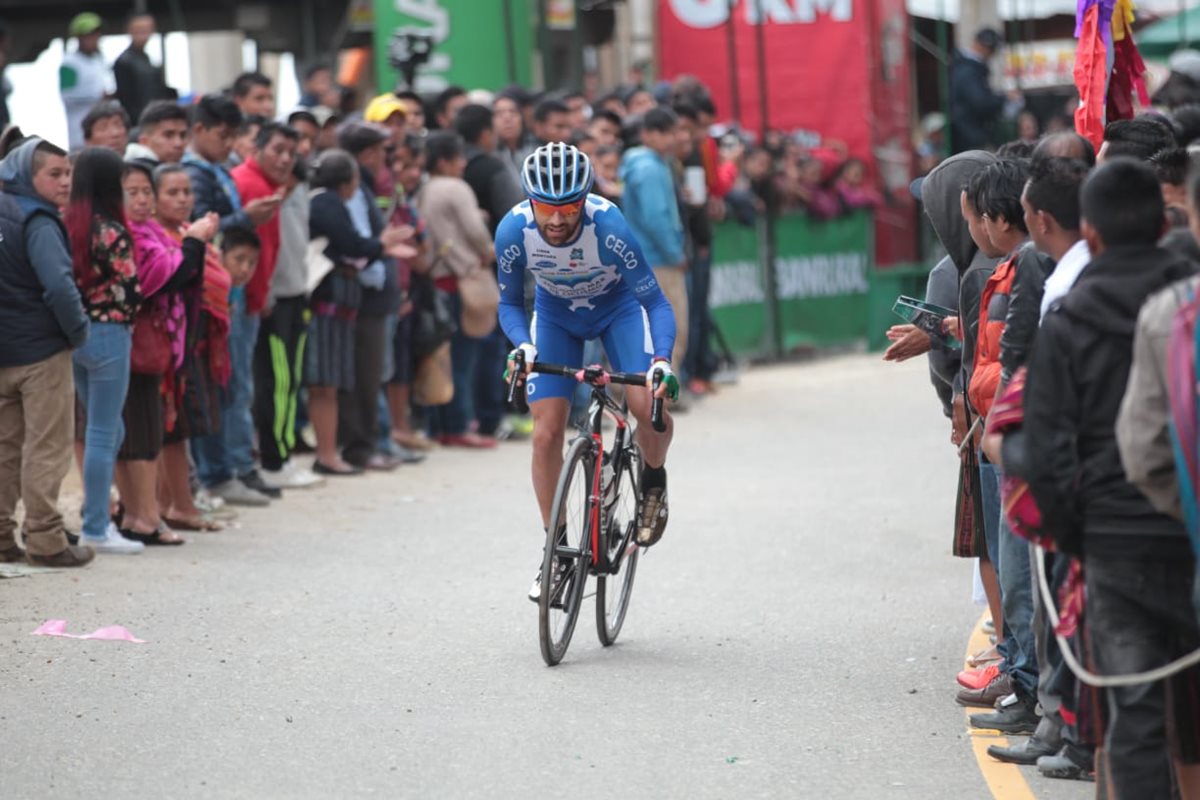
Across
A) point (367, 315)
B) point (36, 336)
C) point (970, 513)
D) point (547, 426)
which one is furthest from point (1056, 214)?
point (367, 315)

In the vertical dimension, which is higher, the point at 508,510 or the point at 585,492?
the point at 585,492

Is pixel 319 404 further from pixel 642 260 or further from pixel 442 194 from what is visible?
pixel 642 260

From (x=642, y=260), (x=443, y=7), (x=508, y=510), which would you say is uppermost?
(x=443, y=7)

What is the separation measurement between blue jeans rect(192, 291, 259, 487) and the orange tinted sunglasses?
13.4 ft

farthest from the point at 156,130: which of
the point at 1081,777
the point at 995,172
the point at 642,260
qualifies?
the point at 1081,777

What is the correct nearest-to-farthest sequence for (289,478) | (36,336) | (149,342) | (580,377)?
1. (580,377)
2. (36,336)
3. (149,342)
4. (289,478)

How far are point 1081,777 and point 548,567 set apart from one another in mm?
2300

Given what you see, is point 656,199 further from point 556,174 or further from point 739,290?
point 556,174

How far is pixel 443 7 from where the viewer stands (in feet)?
66.7

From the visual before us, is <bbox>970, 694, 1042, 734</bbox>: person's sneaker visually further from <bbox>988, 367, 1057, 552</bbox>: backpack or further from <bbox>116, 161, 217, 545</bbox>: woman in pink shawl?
<bbox>116, 161, 217, 545</bbox>: woman in pink shawl

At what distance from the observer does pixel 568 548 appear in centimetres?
806

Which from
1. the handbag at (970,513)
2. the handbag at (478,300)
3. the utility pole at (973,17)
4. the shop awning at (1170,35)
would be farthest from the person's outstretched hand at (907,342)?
the utility pole at (973,17)

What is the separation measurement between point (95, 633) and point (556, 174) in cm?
276

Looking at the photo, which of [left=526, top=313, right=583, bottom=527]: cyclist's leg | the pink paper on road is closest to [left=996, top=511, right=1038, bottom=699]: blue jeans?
[left=526, top=313, right=583, bottom=527]: cyclist's leg
